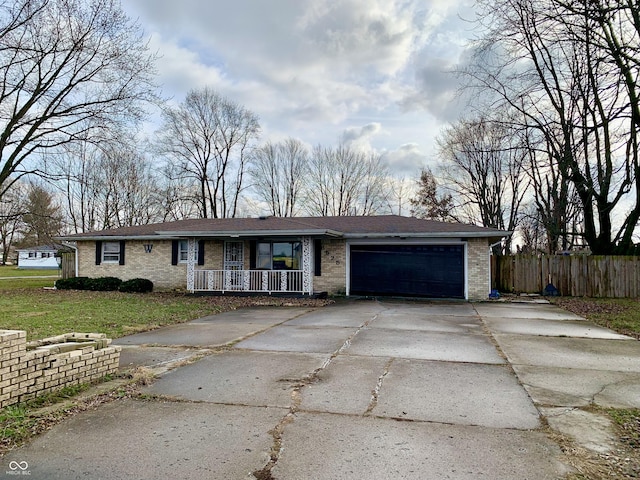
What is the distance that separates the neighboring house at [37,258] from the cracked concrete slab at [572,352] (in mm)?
51758

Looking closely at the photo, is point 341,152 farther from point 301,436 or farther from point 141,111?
point 301,436

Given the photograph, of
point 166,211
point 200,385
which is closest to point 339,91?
point 200,385

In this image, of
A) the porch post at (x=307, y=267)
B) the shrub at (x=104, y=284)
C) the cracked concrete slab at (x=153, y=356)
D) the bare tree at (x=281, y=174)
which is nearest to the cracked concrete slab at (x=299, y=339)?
the cracked concrete slab at (x=153, y=356)

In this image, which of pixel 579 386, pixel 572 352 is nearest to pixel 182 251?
pixel 572 352

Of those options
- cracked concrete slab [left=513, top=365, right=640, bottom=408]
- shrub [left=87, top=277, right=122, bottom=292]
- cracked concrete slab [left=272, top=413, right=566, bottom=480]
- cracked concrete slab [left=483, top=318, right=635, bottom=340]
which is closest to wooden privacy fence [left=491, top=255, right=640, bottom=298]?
cracked concrete slab [left=483, top=318, right=635, bottom=340]

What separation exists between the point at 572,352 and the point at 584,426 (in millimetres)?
3709

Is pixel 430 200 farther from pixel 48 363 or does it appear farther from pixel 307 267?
pixel 48 363

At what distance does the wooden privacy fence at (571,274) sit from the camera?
Answer: 16.8 metres

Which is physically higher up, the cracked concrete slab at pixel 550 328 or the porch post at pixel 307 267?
the porch post at pixel 307 267

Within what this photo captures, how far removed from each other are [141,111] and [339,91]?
9097mm

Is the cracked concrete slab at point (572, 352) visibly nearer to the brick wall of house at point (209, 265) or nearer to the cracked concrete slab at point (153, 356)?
the cracked concrete slab at point (153, 356)

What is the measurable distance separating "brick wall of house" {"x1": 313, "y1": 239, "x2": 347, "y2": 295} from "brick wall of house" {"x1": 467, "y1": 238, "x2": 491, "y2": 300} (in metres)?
4.69

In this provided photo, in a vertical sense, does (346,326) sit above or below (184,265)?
below

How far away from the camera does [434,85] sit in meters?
17.8
